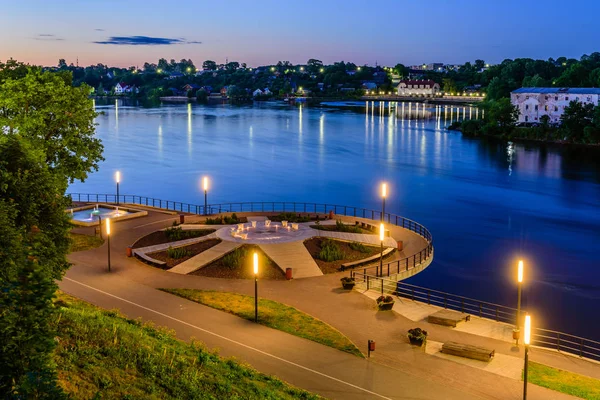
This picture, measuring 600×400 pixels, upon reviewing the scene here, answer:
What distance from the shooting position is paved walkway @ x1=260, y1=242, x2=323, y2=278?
33062mm

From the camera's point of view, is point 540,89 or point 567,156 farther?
point 540,89

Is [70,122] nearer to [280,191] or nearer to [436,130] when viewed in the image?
[280,191]

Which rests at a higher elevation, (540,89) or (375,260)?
(540,89)

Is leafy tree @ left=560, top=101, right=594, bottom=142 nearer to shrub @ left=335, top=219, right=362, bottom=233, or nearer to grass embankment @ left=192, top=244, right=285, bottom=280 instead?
shrub @ left=335, top=219, right=362, bottom=233

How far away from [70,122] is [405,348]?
2242 centimetres

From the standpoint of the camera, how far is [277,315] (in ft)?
86.3

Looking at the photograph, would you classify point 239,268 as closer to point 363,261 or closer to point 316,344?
point 363,261

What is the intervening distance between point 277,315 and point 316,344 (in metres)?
3.36

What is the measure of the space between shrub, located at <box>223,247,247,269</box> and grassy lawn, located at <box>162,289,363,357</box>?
4.06m

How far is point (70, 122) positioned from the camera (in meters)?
35.1

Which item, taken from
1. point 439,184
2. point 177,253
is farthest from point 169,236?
point 439,184

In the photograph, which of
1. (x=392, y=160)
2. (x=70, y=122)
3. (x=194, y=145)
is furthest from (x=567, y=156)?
(x=70, y=122)

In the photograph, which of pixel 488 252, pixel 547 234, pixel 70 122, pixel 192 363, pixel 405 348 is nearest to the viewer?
pixel 192 363

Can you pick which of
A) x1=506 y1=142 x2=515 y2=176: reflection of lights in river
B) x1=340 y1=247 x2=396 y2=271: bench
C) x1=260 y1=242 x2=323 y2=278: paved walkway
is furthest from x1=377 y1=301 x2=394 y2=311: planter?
x1=506 y1=142 x2=515 y2=176: reflection of lights in river
